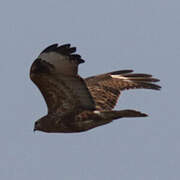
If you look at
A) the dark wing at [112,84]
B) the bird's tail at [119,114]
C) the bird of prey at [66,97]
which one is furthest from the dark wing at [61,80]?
the dark wing at [112,84]

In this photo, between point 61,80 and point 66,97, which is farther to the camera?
point 66,97

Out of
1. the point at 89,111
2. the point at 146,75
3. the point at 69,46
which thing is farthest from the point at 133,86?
the point at 69,46

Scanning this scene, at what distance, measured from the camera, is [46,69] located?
11.8 m

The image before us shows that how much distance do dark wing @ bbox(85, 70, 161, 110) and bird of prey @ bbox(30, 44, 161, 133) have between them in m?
0.16

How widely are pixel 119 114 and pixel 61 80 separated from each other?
3.56 ft

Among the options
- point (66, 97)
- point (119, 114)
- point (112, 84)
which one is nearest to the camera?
point (119, 114)

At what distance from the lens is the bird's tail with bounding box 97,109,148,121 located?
38.0 ft

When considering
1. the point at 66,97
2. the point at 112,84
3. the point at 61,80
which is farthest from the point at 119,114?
the point at 112,84

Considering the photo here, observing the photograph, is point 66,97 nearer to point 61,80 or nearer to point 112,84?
point 61,80

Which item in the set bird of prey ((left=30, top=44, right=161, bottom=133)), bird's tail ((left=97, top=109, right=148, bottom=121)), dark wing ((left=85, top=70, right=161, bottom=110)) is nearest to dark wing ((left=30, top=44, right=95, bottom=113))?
bird of prey ((left=30, top=44, right=161, bottom=133))

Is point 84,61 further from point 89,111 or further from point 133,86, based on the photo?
point 133,86

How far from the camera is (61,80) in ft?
38.8

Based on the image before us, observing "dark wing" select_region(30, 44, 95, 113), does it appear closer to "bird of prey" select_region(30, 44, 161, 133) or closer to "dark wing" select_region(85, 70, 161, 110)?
"bird of prey" select_region(30, 44, 161, 133)

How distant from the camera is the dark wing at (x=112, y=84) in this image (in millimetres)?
13503
